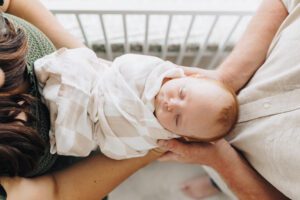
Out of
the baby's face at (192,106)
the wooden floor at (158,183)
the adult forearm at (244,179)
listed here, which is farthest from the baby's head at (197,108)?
the wooden floor at (158,183)

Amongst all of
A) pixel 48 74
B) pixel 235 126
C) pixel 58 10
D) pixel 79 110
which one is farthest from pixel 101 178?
pixel 58 10

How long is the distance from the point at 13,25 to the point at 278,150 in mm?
738

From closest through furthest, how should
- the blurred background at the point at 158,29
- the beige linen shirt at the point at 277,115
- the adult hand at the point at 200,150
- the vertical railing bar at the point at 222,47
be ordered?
the beige linen shirt at the point at 277,115
the adult hand at the point at 200,150
the blurred background at the point at 158,29
the vertical railing bar at the point at 222,47

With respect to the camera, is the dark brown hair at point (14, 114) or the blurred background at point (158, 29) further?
the blurred background at point (158, 29)

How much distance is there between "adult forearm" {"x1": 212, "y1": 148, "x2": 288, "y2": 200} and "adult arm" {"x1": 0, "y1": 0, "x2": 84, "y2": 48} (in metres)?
0.60

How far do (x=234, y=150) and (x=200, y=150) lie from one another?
123mm

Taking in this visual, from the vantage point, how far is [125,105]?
0.89 meters

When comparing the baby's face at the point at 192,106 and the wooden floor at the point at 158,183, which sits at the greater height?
the baby's face at the point at 192,106

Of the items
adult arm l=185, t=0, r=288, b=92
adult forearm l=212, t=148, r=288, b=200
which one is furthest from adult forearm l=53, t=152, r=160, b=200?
adult arm l=185, t=0, r=288, b=92

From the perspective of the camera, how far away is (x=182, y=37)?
140 centimetres

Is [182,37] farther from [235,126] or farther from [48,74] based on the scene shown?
[48,74]

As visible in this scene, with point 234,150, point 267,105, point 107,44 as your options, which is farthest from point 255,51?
point 107,44

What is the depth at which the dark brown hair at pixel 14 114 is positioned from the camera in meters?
0.71

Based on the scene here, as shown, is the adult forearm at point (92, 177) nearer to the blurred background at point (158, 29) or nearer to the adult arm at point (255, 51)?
the adult arm at point (255, 51)
